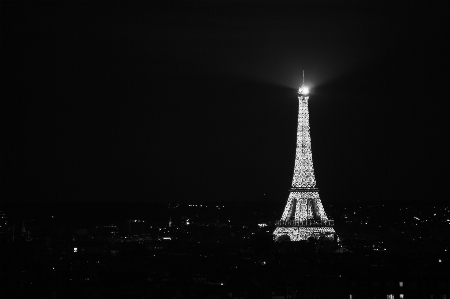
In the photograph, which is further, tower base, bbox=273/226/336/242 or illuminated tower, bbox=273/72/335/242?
tower base, bbox=273/226/336/242

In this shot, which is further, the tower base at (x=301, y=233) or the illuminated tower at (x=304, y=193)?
the tower base at (x=301, y=233)

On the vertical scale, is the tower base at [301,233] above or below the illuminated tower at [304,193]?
below

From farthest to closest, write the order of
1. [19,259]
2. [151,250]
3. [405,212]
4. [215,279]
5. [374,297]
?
1. [405,212]
2. [151,250]
3. [19,259]
4. [215,279]
5. [374,297]

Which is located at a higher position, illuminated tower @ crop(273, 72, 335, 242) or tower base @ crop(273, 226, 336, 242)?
illuminated tower @ crop(273, 72, 335, 242)

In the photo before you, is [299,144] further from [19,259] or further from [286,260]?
[19,259]

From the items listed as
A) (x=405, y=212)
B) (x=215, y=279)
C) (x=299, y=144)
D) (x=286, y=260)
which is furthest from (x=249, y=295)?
(x=405, y=212)
